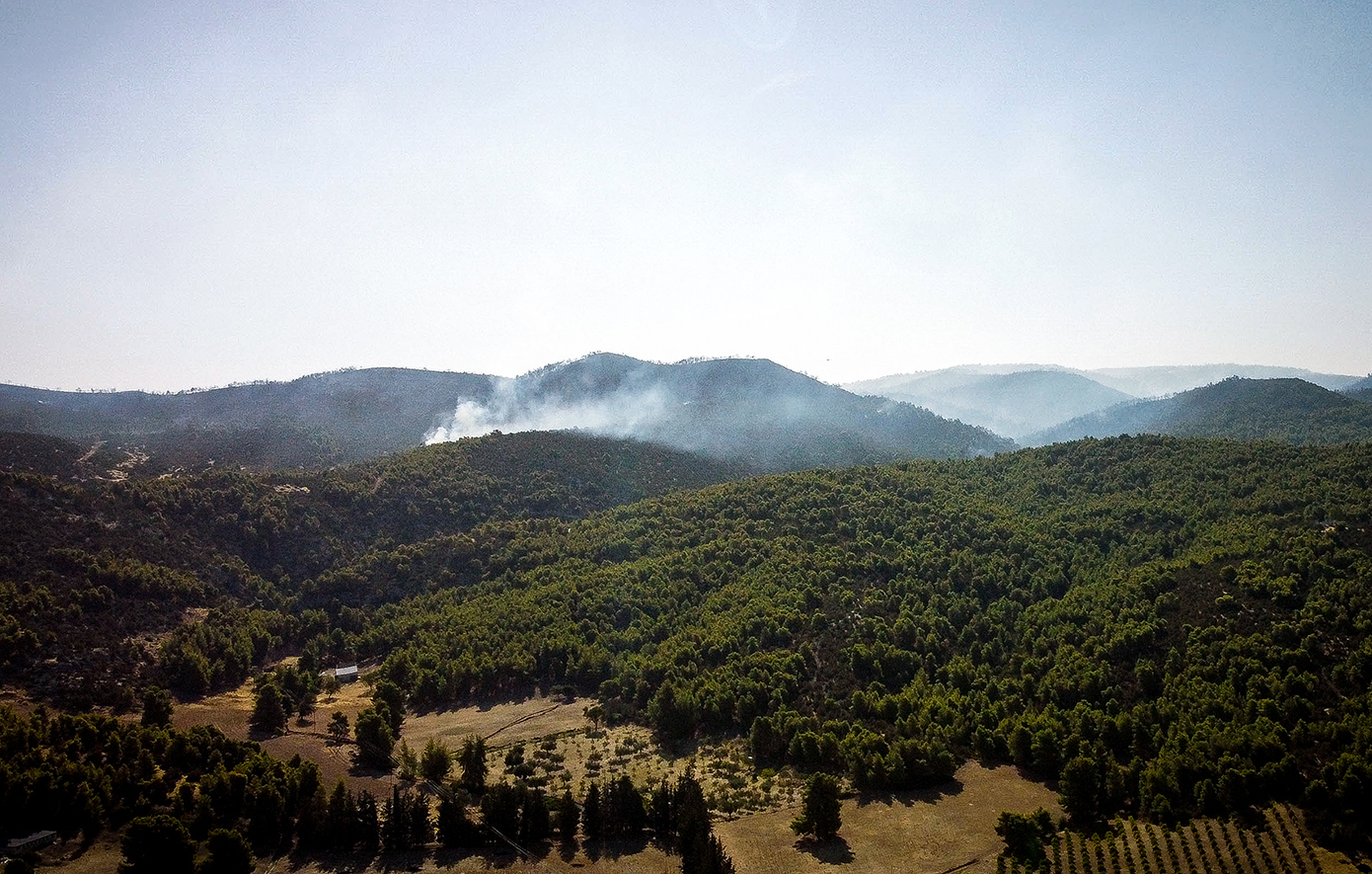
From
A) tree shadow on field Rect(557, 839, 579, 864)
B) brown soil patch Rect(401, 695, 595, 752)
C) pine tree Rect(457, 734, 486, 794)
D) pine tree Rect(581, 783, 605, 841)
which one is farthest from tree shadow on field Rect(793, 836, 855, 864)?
brown soil patch Rect(401, 695, 595, 752)

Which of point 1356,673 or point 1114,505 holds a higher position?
point 1114,505

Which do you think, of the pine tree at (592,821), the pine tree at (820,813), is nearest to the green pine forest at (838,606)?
the pine tree at (820,813)

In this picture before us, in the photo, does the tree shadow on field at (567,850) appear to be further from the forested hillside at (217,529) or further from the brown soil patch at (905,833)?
the forested hillside at (217,529)

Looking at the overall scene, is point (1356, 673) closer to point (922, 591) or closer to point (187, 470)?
point (922, 591)

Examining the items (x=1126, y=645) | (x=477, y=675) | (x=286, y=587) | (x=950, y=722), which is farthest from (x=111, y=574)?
(x=1126, y=645)

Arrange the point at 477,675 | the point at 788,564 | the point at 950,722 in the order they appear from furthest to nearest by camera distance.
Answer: the point at 788,564
the point at 477,675
the point at 950,722

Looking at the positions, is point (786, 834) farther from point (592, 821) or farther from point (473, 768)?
point (473, 768)

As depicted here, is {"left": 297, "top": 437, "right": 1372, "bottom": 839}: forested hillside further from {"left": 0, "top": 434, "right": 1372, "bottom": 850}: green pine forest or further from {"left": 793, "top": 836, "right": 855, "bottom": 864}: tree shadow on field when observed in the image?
{"left": 793, "top": 836, "right": 855, "bottom": 864}: tree shadow on field
